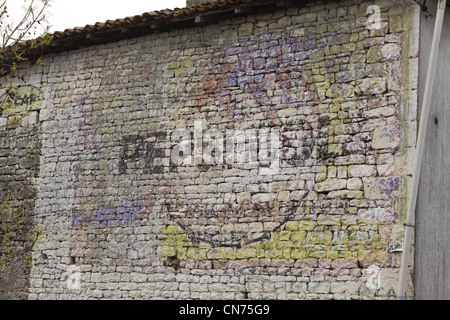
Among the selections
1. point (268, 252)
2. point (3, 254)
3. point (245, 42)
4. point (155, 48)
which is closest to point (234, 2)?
point (245, 42)

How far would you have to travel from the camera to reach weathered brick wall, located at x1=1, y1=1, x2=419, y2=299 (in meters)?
8.98

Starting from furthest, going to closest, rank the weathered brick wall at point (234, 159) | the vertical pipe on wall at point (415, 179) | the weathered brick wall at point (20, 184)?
the weathered brick wall at point (20, 184) < the weathered brick wall at point (234, 159) < the vertical pipe on wall at point (415, 179)

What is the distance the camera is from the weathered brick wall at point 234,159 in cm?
898

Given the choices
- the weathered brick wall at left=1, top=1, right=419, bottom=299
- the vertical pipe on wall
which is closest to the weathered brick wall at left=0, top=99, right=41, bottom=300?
the weathered brick wall at left=1, top=1, right=419, bottom=299

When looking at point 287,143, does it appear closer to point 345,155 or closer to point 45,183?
point 345,155

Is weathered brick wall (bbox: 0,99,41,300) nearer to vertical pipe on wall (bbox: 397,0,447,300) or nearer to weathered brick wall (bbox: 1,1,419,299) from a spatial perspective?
weathered brick wall (bbox: 1,1,419,299)

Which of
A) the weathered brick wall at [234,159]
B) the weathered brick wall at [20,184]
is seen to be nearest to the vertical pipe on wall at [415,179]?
Result: the weathered brick wall at [234,159]

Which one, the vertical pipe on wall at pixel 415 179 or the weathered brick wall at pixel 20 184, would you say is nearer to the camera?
the vertical pipe on wall at pixel 415 179

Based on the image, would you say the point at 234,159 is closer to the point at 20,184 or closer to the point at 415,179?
the point at 415,179

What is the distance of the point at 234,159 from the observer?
32.8ft

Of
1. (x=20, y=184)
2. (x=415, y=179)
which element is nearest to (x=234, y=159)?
(x=415, y=179)

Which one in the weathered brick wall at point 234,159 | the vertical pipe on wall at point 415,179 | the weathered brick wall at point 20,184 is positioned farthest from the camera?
the weathered brick wall at point 20,184

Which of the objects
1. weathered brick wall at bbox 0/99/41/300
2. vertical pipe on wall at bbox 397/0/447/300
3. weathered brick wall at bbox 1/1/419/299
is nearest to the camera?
vertical pipe on wall at bbox 397/0/447/300

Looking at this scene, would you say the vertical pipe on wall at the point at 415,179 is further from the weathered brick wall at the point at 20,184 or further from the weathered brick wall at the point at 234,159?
the weathered brick wall at the point at 20,184
